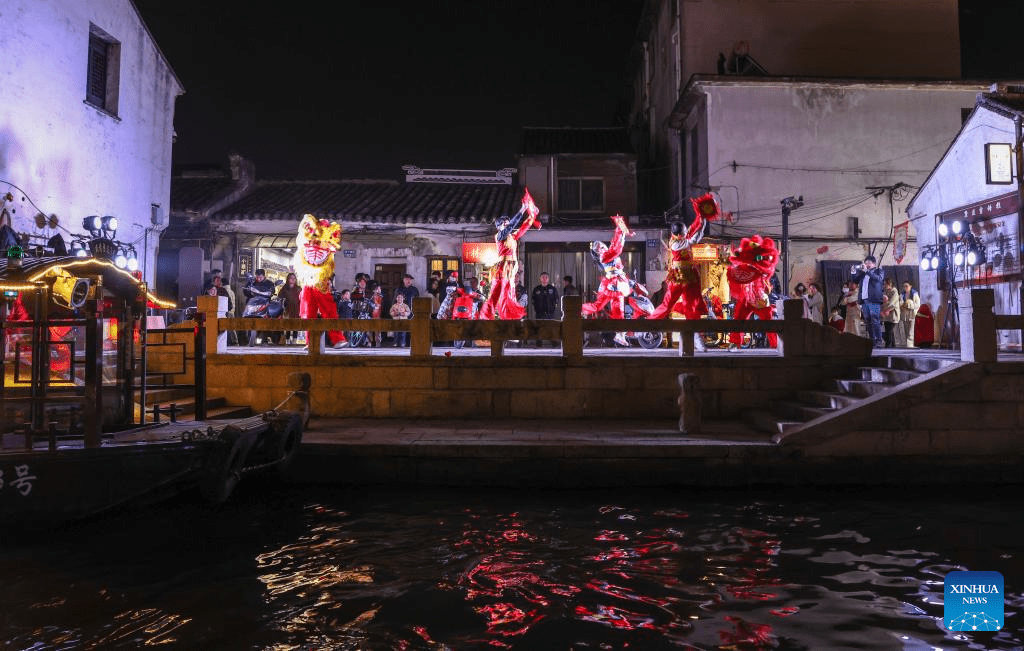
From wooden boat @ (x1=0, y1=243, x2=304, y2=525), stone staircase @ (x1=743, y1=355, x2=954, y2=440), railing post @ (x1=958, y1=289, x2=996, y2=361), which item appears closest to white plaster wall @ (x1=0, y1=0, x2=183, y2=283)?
wooden boat @ (x1=0, y1=243, x2=304, y2=525)

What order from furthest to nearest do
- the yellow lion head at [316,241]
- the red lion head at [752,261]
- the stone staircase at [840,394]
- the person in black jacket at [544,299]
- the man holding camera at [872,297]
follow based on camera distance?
1. the person in black jacket at [544,299]
2. the man holding camera at [872,297]
3. the yellow lion head at [316,241]
4. the red lion head at [752,261]
5. the stone staircase at [840,394]

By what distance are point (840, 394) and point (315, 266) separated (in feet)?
30.1

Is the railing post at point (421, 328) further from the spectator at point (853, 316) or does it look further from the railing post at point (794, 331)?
the spectator at point (853, 316)

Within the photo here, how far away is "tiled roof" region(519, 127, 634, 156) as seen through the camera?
2259 centimetres

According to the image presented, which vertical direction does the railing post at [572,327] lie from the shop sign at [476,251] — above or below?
below

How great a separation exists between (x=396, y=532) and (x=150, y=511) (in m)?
2.98

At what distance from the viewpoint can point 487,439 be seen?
8.59 m

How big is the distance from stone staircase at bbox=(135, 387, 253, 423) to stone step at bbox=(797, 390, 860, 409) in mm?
8521

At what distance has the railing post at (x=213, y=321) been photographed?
35.3ft

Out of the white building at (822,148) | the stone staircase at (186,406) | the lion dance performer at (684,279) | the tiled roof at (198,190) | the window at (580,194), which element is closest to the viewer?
the stone staircase at (186,406)

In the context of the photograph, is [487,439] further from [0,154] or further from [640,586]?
[0,154]

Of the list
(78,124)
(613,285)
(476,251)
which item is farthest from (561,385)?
(78,124)

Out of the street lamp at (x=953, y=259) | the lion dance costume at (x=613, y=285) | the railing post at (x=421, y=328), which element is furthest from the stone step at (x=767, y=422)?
the street lamp at (x=953, y=259)

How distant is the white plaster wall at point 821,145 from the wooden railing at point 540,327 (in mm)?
9379
